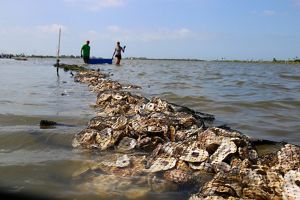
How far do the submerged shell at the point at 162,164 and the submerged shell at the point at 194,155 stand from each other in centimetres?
14

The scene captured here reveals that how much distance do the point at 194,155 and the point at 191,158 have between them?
70 mm

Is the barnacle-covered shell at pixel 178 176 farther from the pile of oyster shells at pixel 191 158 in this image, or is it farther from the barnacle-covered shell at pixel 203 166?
the barnacle-covered shell at pixel 203 166

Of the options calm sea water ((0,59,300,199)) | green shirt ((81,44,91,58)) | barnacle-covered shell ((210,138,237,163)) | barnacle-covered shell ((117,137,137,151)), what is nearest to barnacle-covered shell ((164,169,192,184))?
calm sea water ((0,59,300,199))

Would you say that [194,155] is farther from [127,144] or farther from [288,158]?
[127,144]

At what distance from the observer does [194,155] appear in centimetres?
469

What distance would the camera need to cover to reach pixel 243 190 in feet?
11.4

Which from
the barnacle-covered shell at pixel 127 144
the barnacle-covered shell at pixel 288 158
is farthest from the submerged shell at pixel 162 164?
the barnacle-covered shell at pixel 288 158

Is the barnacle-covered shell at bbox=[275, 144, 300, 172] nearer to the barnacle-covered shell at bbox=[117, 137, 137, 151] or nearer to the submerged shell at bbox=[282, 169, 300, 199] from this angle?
the submerged shell at bbox=[282, 169, 300, 199]

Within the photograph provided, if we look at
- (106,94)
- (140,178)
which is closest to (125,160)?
(140,178)

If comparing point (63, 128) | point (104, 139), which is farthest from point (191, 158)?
point (63, 128)

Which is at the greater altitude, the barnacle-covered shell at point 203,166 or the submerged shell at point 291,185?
the submerged shell at point 291,185

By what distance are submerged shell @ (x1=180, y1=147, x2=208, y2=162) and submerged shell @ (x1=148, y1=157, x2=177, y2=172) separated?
5.5 inches

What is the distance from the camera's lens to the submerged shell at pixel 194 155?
15.2 feet

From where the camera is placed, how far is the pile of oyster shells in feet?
11.5
